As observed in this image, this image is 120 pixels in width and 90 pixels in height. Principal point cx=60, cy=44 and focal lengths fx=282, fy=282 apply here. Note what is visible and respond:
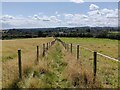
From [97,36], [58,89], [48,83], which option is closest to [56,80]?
[48,83]

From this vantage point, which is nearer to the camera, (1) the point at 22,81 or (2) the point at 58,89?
(2) the point at 58,89

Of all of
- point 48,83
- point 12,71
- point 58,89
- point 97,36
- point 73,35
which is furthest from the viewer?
point 73,35

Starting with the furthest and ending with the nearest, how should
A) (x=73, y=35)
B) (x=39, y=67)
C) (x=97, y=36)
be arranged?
(x=73, y=35) → (x=97, y=36) → (x=39, y=67)

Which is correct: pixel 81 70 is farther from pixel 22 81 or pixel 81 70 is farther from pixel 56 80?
pixel 22 81

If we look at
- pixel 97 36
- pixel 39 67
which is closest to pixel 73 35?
pixel 97 36

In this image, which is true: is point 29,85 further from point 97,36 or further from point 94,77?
point 97,36

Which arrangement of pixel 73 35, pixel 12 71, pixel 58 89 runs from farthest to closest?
pixel 73 35
pixel 12 71
pixel 58 89

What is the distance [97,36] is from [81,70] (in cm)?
14548

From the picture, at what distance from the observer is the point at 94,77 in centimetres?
897

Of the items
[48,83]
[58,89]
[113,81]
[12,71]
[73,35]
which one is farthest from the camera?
[73,35]

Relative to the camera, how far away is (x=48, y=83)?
9.44 m

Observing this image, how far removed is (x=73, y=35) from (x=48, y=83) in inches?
6198

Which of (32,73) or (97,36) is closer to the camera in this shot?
(32,73)

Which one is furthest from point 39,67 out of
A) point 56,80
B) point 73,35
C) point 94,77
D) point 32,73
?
point 73,35
